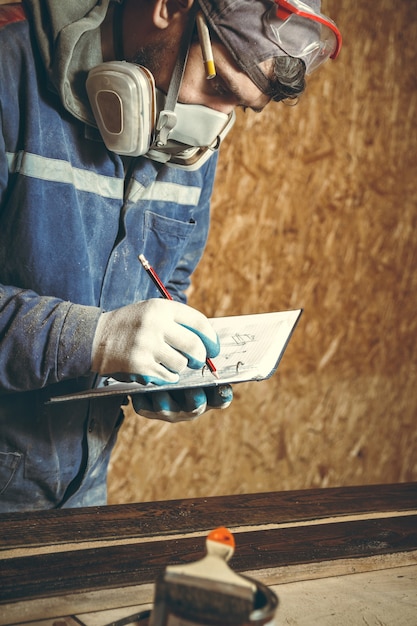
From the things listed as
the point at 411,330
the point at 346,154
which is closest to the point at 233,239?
the point at 346,154

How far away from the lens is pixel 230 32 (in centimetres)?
134

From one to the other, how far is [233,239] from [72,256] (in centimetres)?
150

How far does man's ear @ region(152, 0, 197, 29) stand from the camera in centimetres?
137

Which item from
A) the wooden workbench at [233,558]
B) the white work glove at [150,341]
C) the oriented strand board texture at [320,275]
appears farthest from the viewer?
the oriented strand board texture at [320,275]

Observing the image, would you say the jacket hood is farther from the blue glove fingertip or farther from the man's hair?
the blue glove fingertip

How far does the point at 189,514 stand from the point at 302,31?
97 centimetres

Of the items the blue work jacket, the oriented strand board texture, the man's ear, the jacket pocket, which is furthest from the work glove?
the oriented strand board texture

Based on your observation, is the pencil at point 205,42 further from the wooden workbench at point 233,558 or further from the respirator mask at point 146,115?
the wooden workbench at point 233,558

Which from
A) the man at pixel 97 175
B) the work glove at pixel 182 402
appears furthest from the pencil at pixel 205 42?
the work glove at pixel 182 402

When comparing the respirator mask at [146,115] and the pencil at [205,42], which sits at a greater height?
the pencil at [205,42]

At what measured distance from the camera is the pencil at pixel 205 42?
52.5 inches

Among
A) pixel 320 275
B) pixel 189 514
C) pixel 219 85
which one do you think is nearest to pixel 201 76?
pixel 219 85

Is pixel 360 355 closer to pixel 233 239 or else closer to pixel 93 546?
pixel 233 239

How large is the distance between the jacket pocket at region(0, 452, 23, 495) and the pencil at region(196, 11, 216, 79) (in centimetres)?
91
